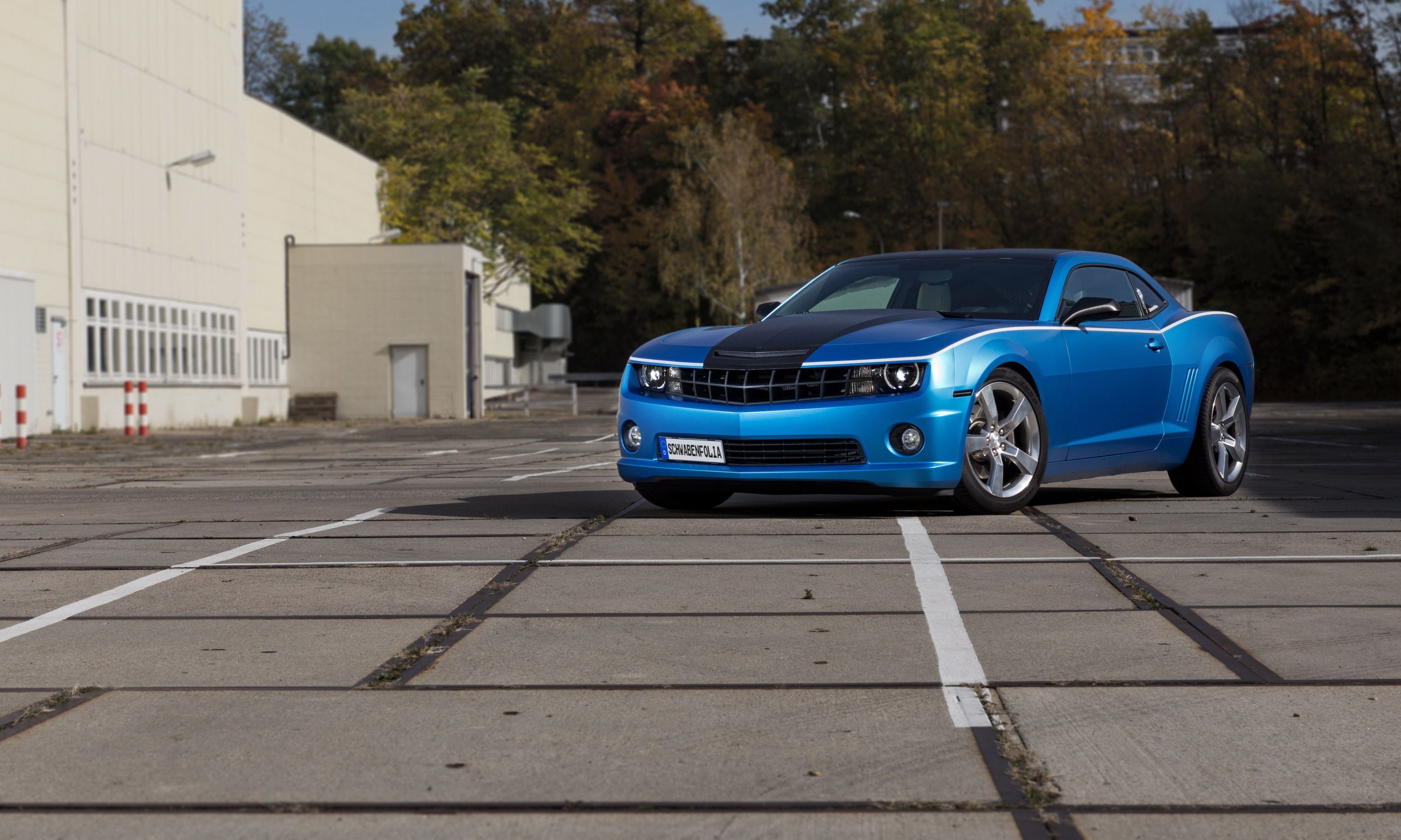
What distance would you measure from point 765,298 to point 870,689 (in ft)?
117

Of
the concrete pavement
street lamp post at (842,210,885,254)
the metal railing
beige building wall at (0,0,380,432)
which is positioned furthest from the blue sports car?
street lamp post at (842,210,885,254)

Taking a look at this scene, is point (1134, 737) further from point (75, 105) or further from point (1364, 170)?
point (1364, 170)

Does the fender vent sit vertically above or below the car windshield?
below

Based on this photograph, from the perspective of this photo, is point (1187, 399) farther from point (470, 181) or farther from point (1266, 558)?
point (470, 181)

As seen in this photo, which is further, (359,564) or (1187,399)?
(1187,399)

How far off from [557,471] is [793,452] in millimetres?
6767

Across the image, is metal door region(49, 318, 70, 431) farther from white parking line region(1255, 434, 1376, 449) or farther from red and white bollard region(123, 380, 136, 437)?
white parking line region(1255, 434, 1376, 449)

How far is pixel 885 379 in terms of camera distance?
8891 millimetres

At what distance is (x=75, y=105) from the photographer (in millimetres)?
31938

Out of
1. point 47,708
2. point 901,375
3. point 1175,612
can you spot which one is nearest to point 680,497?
point 901,375

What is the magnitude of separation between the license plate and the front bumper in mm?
34

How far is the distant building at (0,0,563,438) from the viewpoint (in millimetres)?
29984

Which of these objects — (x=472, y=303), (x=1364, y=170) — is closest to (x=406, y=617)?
(x=472, y=303)

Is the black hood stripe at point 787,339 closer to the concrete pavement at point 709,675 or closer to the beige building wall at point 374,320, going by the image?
the concrete pavement at point 709,675
